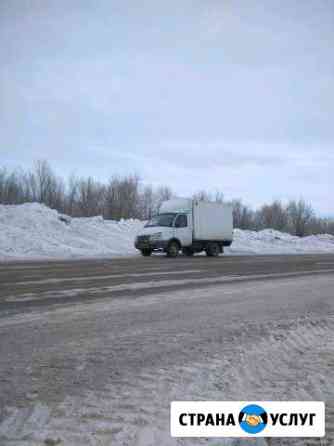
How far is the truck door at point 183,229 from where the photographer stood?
69.2 ft

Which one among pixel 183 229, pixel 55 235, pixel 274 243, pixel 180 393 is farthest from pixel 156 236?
pixel 274 243

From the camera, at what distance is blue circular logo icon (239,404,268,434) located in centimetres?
250

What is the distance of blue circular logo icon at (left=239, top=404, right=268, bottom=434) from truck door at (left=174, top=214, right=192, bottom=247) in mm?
18275

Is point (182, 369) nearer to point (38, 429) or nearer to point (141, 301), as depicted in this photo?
point (38, 429)

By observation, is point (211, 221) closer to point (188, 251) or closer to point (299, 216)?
point (188, 251)

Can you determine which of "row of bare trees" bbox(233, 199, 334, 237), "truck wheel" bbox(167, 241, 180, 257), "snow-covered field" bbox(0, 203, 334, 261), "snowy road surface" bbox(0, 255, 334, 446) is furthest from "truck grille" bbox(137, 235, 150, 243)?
"row of bare trees" bbox(233, 199, 334, 237)

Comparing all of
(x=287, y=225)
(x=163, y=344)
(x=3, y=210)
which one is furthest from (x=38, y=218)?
→ (x=287, y=225)

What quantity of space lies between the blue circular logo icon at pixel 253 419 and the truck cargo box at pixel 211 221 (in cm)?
1929

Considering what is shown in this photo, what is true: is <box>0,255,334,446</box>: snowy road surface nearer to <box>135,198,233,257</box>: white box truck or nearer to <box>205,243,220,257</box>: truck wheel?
<box>135,198,233,257</box>: white box truck

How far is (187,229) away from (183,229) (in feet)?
1.09

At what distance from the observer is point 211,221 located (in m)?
22.8

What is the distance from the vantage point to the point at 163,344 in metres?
4.36

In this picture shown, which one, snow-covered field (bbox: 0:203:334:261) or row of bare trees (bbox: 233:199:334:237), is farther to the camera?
row of bare trees (bbox: 233:199:334:237)

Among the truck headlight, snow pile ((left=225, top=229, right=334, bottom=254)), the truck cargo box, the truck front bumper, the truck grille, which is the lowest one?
snow pile ((left=225, top=229, right=334, bottom=254))
